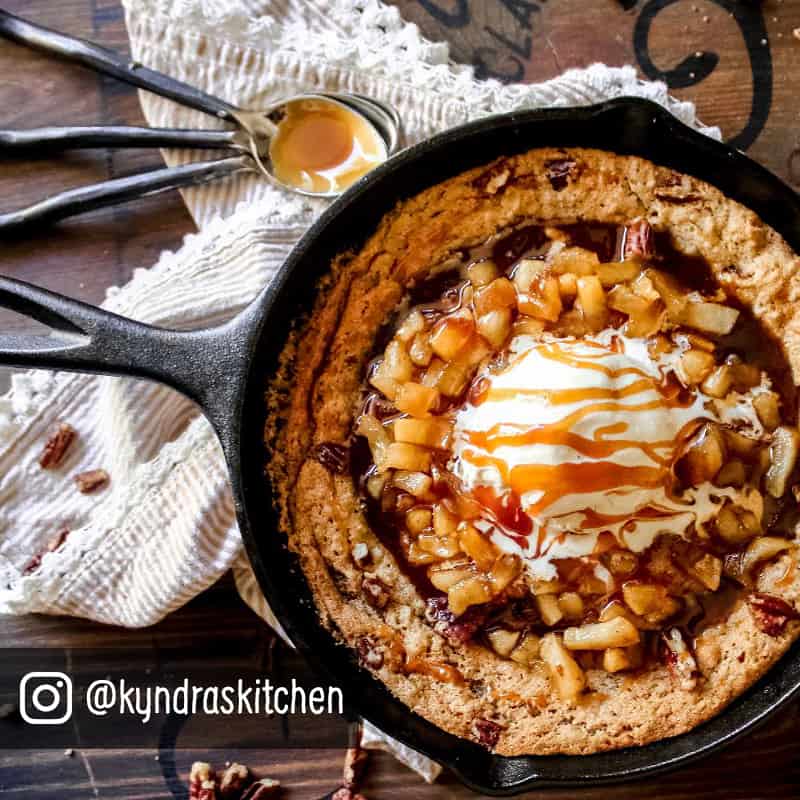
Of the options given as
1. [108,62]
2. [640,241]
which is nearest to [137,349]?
[108,62]

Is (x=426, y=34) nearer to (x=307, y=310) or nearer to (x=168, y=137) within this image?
(x=168, y=137)

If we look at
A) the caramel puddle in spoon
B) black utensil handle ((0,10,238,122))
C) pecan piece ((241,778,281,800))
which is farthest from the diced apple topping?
black utensil handle ((0,10,238,122))

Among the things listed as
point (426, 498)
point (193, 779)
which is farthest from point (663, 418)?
point (193, 779)

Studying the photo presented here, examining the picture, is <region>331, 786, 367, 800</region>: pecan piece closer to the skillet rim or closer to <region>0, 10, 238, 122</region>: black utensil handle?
the skillet rim

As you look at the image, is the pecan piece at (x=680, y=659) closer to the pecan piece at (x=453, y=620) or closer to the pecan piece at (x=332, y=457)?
the pecan piece at (x=453, y=620)

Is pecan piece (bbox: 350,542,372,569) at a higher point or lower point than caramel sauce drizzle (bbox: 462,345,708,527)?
lower

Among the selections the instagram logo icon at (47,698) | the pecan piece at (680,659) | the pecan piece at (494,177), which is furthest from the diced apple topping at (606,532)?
the instagram logo icon at (47,698)

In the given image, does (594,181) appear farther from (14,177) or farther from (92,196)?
(14,177)
